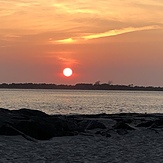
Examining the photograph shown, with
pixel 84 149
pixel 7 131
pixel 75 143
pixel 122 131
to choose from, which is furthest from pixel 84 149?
pixel 122 131

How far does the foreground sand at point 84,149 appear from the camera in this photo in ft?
48.8

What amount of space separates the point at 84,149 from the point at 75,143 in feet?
5.74

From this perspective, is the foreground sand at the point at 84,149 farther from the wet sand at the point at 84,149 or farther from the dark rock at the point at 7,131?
the dark rock at the point at 7,131

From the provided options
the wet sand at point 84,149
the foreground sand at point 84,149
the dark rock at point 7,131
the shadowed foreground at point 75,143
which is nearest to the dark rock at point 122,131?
the shadowed foreground at point 75,143

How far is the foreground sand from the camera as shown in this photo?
585 inches

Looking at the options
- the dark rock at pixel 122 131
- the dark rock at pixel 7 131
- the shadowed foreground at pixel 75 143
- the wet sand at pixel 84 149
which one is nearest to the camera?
the wet sand at pixel 84 149

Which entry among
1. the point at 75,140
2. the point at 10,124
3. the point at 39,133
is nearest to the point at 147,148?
the point at 75,140

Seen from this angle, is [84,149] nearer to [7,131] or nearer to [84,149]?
[84,149]

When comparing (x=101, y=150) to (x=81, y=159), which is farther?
(x=101, y=150)

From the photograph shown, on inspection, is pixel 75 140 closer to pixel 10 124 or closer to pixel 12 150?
pixel 10 124

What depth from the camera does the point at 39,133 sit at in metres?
19.9

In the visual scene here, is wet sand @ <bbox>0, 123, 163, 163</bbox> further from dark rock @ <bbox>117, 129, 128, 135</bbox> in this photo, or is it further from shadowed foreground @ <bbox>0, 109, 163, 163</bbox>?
dark rock @ <bbox>117, 129, 128, 135</bbox>

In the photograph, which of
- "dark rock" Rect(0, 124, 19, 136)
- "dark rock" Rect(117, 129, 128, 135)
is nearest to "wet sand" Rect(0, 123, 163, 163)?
"dark rock" Rect(0, 124, 19, 136)

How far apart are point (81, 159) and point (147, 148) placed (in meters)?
4.13
